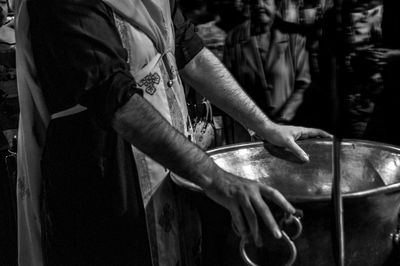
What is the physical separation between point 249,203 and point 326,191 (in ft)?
1.79

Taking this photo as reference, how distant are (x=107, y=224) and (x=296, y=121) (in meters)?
1.85

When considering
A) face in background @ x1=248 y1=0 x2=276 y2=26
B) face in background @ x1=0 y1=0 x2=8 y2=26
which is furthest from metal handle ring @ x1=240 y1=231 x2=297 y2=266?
face in background @ x1=0 y1=0 x2=8 y2=26

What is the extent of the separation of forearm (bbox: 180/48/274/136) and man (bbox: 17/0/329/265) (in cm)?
21

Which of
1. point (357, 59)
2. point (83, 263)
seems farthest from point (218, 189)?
point (357, 59)

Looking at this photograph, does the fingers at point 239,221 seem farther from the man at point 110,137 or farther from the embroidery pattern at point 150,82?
the embroidery pattern at point 150,82

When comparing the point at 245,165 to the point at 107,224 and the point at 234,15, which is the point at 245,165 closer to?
the point at 107,224

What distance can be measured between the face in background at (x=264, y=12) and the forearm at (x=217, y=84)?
4.49 feet

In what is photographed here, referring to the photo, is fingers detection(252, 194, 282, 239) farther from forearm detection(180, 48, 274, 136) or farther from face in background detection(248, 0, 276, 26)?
face in background detection(248, 0, 276, 26)

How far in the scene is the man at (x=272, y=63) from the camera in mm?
2908

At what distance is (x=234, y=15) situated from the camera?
10.5 ft

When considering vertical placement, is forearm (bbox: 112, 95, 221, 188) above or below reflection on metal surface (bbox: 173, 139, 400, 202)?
above

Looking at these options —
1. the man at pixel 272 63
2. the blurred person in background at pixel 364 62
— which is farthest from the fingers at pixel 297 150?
the man at pixel 272 63

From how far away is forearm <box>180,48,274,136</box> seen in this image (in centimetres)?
163

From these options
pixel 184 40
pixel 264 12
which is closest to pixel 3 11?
pixel 264 12
